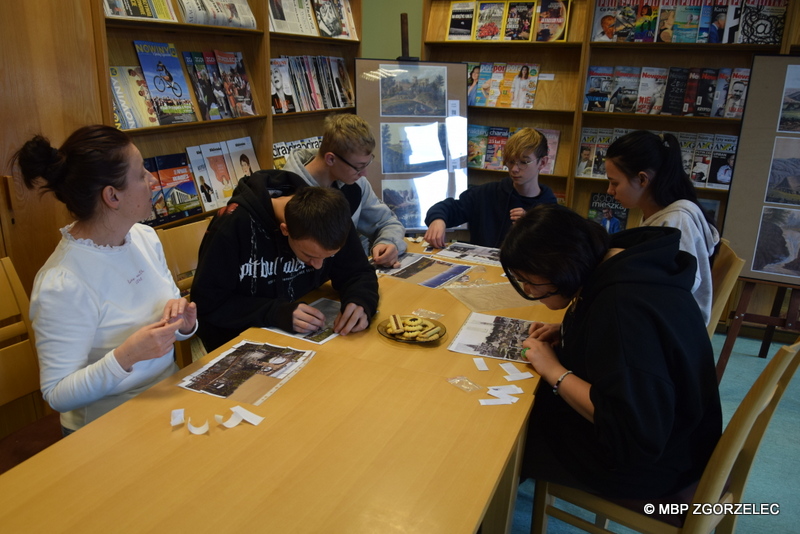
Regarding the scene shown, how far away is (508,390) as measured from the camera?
4.65 ft

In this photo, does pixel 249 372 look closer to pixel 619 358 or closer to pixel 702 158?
pixel 619 358

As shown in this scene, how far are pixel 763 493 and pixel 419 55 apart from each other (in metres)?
3.68

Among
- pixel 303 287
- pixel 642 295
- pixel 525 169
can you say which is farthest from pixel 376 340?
pixel 525 169

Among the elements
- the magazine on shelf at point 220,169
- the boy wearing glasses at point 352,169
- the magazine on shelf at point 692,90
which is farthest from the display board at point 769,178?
the magazine on shelf at point 220,169

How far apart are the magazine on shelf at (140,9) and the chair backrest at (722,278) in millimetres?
2621

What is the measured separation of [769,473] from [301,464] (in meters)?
2.24

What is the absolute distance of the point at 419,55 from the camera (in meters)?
4.59

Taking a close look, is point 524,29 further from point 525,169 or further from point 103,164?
point 103,164

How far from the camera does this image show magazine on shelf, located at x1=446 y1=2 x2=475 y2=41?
426 cm

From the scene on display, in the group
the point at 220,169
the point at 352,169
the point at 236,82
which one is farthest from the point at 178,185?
the point at 352,169

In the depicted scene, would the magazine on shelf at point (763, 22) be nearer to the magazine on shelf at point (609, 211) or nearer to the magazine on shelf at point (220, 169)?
the magazine on shelf at point (609, 211)

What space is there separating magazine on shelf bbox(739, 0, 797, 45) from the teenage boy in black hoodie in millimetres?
3102

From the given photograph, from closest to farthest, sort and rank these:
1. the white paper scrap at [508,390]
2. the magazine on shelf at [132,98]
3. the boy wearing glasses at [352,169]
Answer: the white paper scrap at [508,390] < the boy wearing glasses at [352,169] < the magazine on shelf at [132,98]

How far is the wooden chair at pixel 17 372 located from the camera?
1.51m
